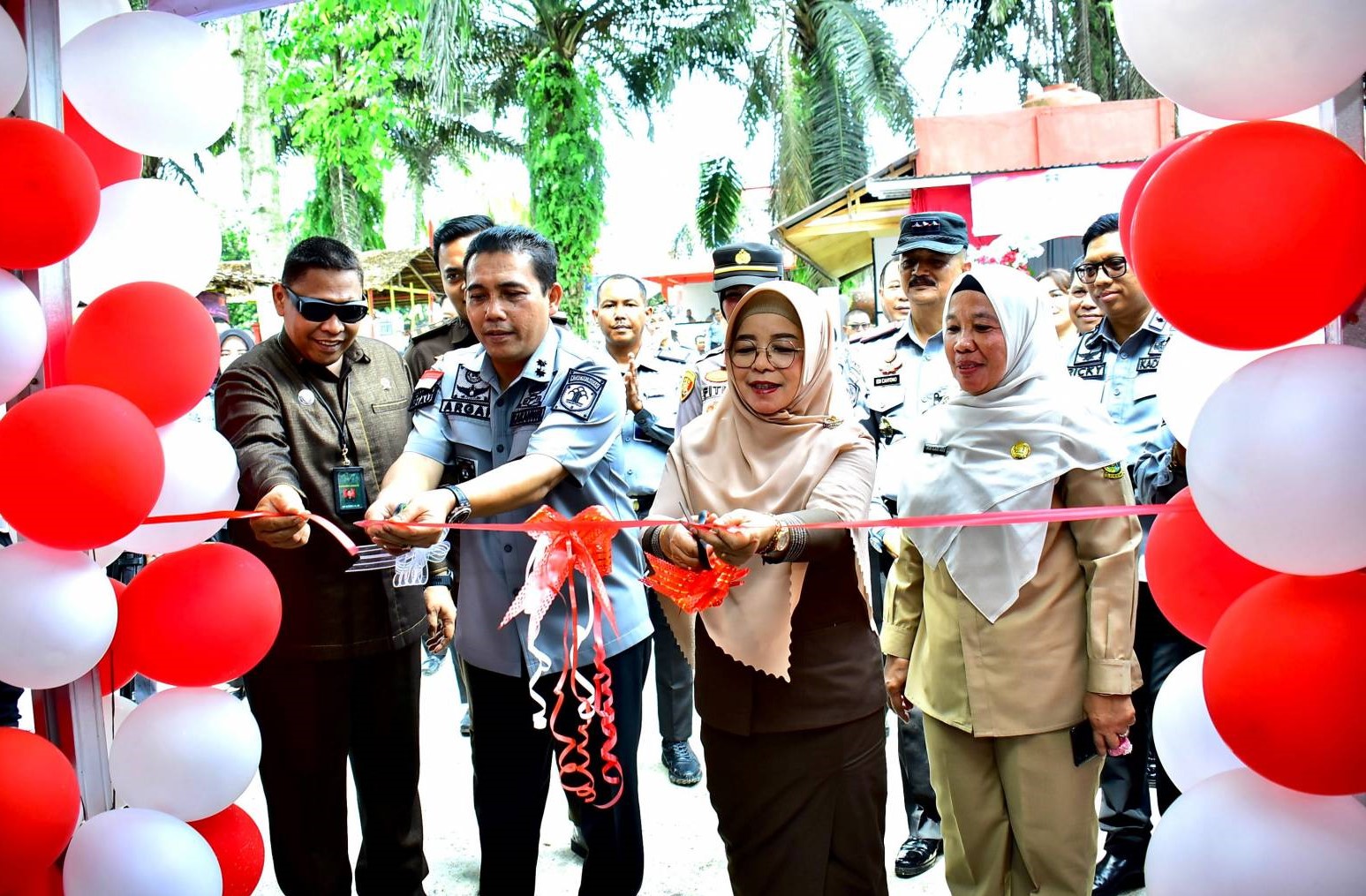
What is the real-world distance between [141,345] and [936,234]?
2783 mm

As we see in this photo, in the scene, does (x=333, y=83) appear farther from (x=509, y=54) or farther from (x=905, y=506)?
(x=905, y=506)

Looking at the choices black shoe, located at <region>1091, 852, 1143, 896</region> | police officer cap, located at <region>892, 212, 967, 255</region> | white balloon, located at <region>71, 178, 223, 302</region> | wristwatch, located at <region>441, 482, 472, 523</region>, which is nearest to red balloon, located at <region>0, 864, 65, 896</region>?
wristwatch, located at <region>441, 482, 472, 523</region>

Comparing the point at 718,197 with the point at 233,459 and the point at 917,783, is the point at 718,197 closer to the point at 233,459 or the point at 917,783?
the point at 917,783

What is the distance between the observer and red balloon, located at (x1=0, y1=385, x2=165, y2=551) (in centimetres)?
208

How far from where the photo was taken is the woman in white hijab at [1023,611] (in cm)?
254

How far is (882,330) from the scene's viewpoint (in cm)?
521

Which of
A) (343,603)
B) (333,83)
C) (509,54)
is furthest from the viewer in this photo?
(509,54)

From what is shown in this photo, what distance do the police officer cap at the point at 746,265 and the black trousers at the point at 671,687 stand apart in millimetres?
1366

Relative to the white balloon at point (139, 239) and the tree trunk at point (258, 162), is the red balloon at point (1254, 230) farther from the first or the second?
the tree trunk at point (258, 162)

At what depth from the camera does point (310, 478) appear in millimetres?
3125

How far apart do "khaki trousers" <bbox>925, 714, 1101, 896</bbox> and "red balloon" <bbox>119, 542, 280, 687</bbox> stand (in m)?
1.66

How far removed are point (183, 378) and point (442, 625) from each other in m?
1.19

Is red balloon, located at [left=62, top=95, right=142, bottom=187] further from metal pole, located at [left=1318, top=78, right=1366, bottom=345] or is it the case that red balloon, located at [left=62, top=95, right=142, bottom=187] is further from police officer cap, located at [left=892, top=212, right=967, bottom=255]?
police officer cap, located at [left=892, top=212, right=967, bottom=255]

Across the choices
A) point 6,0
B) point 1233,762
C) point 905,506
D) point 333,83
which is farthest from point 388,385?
point 333,83
